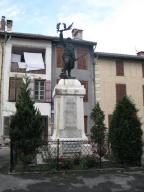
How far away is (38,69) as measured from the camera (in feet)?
83.7

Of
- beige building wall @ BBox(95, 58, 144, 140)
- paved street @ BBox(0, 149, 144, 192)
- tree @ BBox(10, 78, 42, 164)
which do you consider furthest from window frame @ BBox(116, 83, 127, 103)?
paved street @ BBox(0, 149, 144, 192)

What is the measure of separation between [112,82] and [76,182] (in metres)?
19.2

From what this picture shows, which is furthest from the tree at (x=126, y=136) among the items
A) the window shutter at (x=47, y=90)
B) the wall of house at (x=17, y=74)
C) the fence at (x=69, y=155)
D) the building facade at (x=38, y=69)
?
the window shutter at (x=47, y=90)

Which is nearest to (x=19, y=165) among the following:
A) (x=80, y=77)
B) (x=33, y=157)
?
(x=33, y=157)

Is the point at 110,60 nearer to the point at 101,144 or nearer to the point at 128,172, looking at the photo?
the point at 101,144

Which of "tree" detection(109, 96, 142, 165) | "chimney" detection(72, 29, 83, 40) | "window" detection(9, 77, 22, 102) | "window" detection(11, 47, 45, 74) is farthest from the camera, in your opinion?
"chimney" detection(72, 29, 83, 40)

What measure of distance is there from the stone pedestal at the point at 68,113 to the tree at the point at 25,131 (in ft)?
4.34

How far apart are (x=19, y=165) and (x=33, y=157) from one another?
550 millimetres

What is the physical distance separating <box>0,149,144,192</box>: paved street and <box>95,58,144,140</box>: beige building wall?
16738 mm

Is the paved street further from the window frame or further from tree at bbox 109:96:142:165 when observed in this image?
the window frame

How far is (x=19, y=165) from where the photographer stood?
10141 millimetres

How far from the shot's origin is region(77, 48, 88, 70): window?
87.5 ft

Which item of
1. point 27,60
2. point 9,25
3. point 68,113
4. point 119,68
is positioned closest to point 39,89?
point 27,60

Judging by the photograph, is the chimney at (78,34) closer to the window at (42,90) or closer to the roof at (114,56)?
the roof at (114,56)
